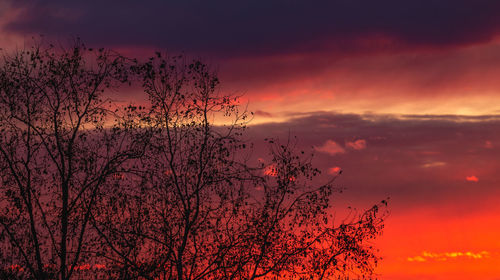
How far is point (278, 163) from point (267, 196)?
63.2 inches

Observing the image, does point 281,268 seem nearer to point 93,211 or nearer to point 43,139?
point 93,211

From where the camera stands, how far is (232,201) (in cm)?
2619

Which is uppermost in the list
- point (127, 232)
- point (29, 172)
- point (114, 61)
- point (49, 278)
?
point (114, 61)

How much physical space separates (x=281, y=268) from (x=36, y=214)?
35.5ft

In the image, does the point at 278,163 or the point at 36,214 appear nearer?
the point at 36,214

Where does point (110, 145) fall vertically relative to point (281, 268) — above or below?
above

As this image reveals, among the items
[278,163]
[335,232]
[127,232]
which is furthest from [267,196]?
[127,232]

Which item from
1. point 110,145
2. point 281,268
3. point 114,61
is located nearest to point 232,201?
point 281,268

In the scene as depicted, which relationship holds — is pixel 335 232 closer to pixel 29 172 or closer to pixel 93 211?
pixel 93 211

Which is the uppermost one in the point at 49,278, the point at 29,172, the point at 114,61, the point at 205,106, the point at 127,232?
the point at 114,61

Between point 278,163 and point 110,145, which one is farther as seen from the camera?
point 278,163

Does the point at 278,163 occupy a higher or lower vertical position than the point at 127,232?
higher

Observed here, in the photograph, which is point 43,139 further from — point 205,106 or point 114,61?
point 205,106

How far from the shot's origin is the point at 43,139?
25.8 metres
